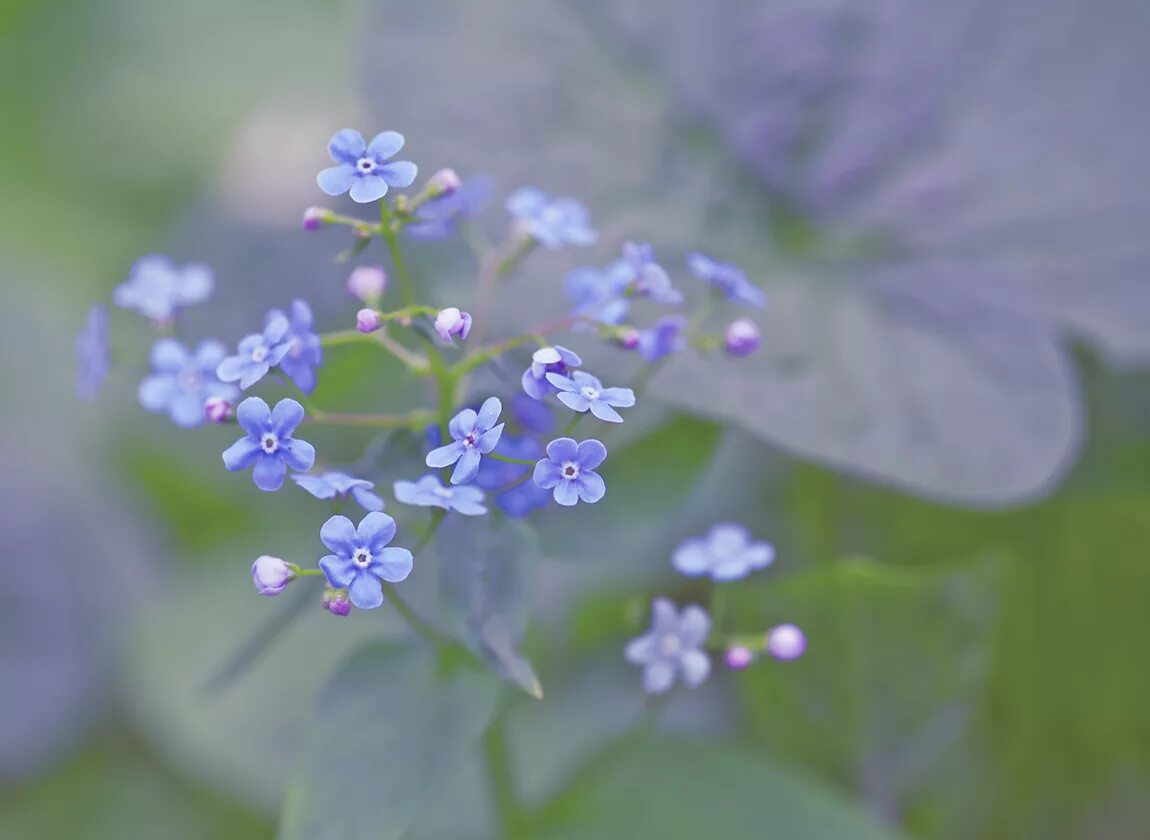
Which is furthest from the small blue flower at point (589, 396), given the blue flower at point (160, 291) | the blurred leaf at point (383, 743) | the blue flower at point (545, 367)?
the blue flower at point (160, 291)

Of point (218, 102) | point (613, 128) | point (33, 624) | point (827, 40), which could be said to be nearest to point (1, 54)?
point (218, 102)

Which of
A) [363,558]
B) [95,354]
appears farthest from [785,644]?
[95,354]

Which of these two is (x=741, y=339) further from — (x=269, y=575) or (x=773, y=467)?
(x=773, y=467)

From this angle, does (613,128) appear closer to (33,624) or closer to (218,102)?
(33,624)

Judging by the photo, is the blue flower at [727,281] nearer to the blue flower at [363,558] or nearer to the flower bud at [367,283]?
the flower bud at [367,283]

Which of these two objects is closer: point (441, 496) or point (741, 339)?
point (441, 496)
